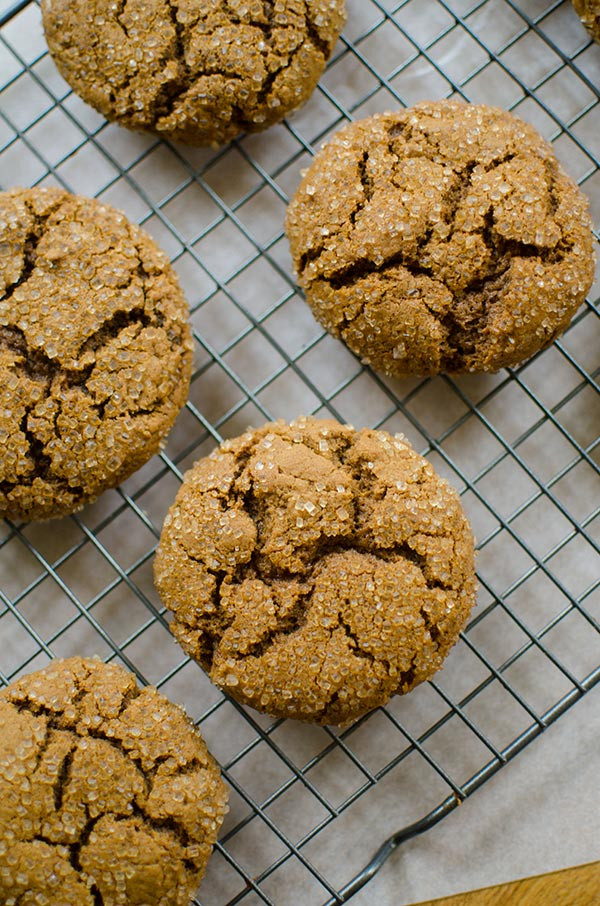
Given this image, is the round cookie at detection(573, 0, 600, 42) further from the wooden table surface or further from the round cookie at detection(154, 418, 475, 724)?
the wooden table surface

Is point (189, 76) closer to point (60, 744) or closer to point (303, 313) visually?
point (303, 313)

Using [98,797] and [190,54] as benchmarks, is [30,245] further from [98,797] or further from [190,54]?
[98,797]

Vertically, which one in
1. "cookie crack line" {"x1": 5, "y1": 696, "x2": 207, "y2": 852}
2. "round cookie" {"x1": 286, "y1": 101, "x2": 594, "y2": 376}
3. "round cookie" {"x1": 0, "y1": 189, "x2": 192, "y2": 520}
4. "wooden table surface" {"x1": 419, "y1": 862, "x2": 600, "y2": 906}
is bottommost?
"wooden table surface" {"x1": 419, "y1": 862, "x2": 600, "y2": 906}

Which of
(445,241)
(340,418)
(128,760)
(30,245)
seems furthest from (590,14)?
(128,760)

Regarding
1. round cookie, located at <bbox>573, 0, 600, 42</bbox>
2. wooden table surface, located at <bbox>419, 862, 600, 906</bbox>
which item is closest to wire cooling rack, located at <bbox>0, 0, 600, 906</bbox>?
round cookie, located at <bbox>573, 0, 600, 42</bbox>

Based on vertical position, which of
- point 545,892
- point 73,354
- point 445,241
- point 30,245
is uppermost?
point 30,245

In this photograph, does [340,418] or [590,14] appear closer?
[590,14]
